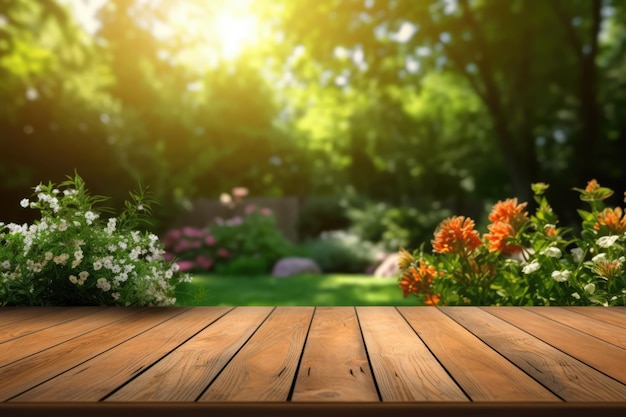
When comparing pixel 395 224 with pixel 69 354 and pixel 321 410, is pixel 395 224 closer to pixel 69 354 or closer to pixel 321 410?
pixel 69 354

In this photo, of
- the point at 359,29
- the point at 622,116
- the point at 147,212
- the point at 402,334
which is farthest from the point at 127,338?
the point at 622,116

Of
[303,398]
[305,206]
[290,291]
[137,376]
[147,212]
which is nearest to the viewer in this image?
[303,398]

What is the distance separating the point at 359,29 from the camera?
42.4 feet

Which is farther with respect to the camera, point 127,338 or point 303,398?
point 127,338

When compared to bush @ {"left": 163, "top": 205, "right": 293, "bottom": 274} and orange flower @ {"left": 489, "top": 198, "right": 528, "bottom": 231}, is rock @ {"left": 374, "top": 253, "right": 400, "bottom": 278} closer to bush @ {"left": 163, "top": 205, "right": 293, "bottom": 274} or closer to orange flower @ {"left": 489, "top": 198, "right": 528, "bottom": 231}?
bush @ {"left": 163, "top": 205, "right": 293, "bottom": 274}

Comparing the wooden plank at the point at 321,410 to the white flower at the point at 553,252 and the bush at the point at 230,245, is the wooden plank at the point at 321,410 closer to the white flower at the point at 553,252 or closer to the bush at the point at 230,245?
the white flower at the point at 553,252

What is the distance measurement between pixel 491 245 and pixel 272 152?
24.4m

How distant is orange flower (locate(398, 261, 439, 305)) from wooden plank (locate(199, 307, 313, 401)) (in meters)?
1.46

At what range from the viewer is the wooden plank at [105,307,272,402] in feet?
5.63

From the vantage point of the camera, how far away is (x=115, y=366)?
2.05 meters

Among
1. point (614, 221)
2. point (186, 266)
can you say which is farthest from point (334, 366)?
point (186, 266)

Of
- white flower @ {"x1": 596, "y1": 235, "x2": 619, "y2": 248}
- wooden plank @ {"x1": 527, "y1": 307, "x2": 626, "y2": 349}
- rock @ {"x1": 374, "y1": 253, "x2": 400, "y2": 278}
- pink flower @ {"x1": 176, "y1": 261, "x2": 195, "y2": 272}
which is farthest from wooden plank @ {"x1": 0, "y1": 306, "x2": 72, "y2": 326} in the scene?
pink flower @ {"x1": 176, "y1": 261, "x2": 195, "y2": 272}

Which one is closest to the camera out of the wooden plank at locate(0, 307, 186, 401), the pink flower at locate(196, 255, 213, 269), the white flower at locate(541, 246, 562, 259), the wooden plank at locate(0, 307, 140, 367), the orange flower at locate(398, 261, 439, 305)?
the wooden plank at locate(0, 307, 186, 401)

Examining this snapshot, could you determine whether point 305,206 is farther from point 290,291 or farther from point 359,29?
point 290,291
